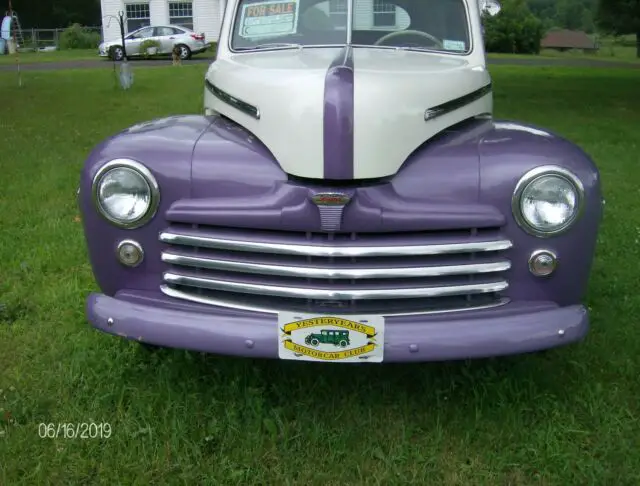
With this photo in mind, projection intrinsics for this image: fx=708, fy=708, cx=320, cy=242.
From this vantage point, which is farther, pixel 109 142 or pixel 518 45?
pixel 518 45

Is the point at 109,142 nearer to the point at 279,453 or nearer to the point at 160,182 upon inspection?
the point at 160,182

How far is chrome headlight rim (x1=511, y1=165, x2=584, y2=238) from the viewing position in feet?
8.06

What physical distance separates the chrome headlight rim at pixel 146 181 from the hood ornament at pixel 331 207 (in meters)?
0.59

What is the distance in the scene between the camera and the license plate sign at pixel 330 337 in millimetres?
2334

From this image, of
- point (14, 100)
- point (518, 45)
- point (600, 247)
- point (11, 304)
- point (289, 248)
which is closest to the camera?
point (289, 248)

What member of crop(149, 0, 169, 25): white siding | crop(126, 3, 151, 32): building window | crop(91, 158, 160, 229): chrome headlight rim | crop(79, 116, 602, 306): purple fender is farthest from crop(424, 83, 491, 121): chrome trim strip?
crop(126, 3, 151, 32): building window

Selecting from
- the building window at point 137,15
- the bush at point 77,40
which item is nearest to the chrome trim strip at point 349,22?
the building window at point 137,15

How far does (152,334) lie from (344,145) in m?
0.92

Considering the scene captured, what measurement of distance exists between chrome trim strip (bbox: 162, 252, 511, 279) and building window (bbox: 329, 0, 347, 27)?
1618 millimetres

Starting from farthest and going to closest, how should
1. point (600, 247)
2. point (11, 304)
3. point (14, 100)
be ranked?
point (14, 100)
point (600, 247)
point (11, 304)

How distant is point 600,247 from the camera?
4.71m

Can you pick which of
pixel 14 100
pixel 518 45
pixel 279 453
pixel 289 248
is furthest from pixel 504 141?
pixel 518 45
